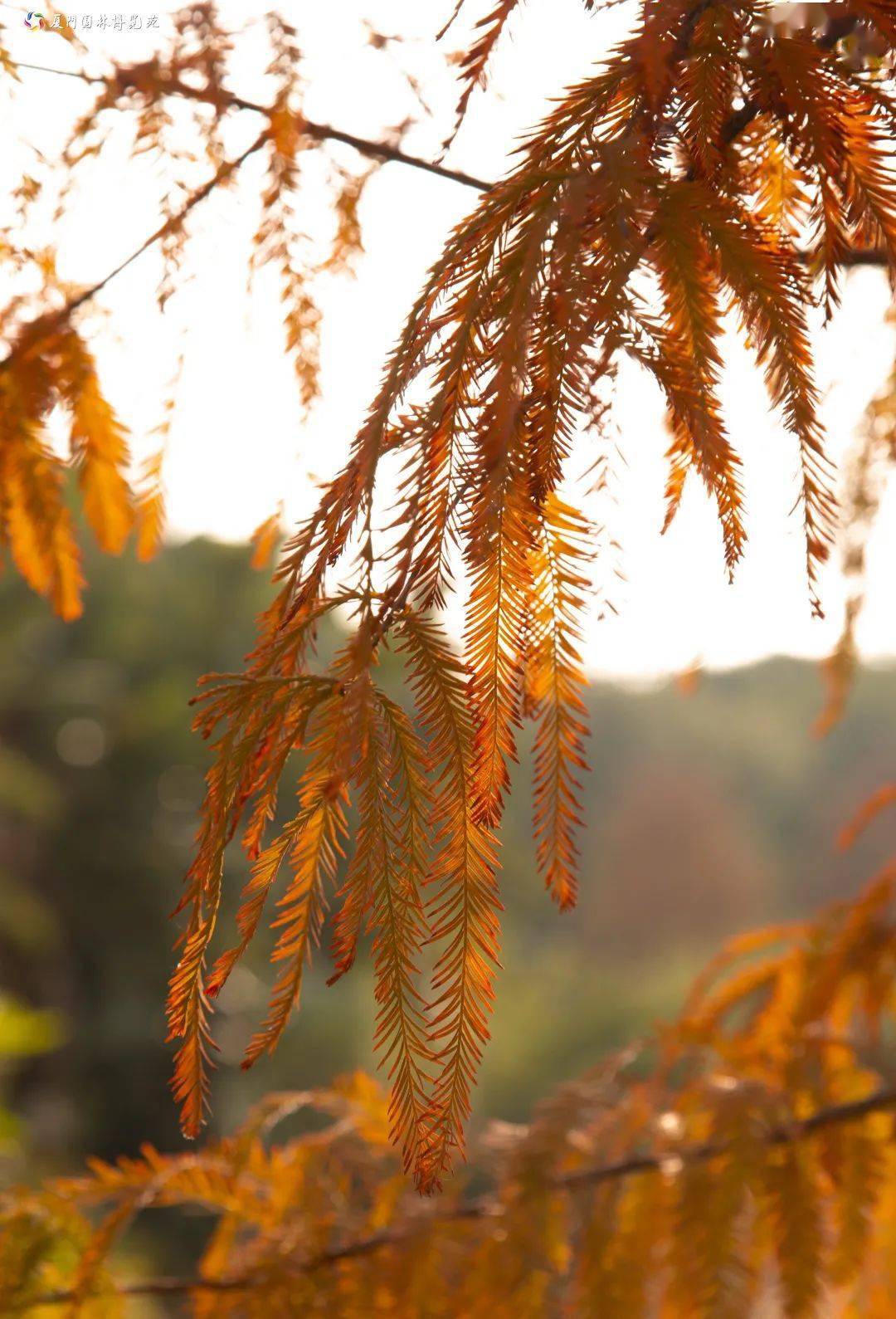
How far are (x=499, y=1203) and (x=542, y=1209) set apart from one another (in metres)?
0.04

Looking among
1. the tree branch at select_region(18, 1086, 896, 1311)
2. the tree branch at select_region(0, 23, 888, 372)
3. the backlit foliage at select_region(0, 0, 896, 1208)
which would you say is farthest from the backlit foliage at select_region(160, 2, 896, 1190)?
the tree branch at select_region(18, 1086, 896, 1311)

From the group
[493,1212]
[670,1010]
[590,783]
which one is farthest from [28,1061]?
[590,783]

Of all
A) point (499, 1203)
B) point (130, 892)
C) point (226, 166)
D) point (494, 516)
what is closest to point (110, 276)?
point (226, 166)

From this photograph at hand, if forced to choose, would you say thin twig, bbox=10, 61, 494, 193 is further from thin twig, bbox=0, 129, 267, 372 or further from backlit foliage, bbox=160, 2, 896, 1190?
backlit foliage, bbox=160, 2, 896, 1190

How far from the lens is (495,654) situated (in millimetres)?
397

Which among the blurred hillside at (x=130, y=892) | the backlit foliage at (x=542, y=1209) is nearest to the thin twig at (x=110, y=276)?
the backlit foliage at (x=542, y=1209)

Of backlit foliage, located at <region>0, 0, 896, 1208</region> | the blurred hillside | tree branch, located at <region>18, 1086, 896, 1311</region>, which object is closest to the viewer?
backlit foliage, located at <region>0, 0, 896, 1208</region>

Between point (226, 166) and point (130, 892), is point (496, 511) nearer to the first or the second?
point (226, 166)

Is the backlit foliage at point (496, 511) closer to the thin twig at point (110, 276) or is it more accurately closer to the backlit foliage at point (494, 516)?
the backlit foliage at point (494, 516)

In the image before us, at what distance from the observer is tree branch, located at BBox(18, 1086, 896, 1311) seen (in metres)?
0.81

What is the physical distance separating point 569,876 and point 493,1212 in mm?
509

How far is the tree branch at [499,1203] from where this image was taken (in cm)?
81

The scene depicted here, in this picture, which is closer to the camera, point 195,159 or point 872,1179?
point 195,159

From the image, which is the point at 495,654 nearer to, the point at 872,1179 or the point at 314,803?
the point at 314,803
